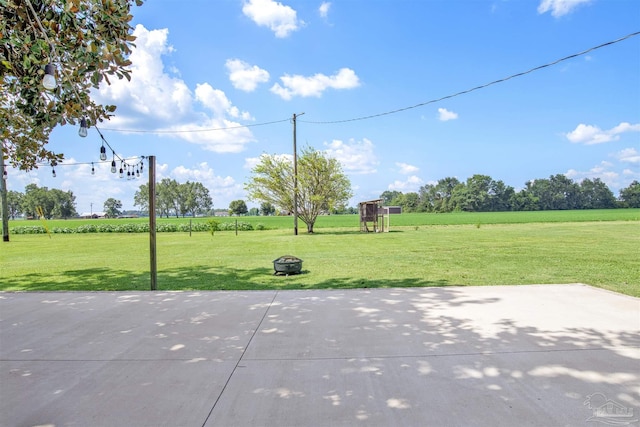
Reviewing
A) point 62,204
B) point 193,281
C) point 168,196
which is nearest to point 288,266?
point 193,281

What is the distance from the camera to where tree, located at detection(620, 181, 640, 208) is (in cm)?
8862

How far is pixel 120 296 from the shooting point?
227 inches

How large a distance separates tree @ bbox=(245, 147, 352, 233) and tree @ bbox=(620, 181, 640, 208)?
103302 millimetres

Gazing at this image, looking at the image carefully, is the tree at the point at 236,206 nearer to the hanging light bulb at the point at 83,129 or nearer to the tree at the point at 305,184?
the tree at the point at 305,184

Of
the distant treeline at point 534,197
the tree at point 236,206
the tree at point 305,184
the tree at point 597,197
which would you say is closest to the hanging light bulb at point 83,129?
the tree at point 305,184

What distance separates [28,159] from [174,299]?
224 inches

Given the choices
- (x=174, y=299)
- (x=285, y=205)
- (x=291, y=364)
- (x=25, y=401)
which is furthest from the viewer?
(x=285, y=205)

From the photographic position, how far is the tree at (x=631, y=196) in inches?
3489

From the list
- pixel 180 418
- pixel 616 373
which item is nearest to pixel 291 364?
pixel 180 418

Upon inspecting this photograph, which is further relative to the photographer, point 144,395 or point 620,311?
point 620,311

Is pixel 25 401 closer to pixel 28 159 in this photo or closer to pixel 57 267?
pixel 28 159

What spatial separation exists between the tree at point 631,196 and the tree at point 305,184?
103 m

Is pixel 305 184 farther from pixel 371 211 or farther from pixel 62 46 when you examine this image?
pixel 62 46

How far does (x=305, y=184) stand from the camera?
24.0 m
